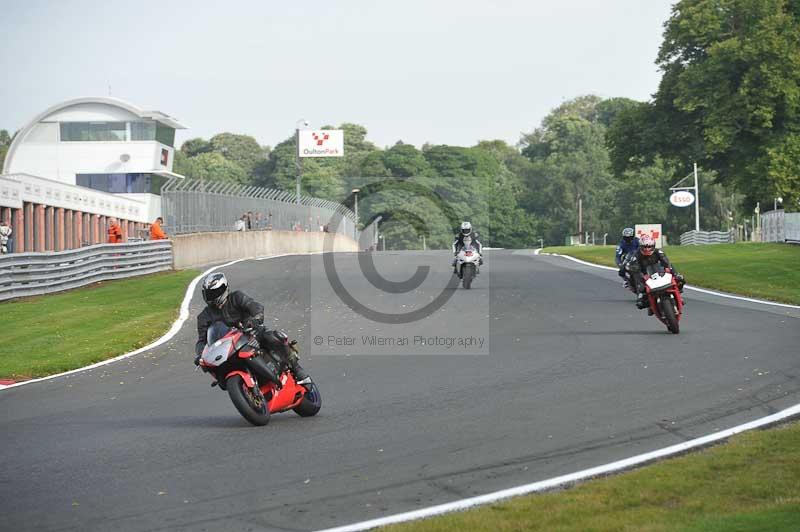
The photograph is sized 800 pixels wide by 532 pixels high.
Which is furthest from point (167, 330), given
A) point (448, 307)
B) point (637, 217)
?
point (637, 217)

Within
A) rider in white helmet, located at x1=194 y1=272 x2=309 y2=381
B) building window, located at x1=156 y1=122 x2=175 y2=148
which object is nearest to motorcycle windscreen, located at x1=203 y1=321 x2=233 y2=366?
rider in white helmet, located at x1=194 y1=272 x2=309 y2=381

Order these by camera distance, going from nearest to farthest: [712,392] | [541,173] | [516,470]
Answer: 1. [516,470]
2. [712,392]
3. [541,173]

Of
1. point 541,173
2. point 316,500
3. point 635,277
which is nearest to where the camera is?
point 316,500

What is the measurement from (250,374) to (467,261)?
1796 cm

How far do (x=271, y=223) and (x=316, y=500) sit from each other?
50.0m

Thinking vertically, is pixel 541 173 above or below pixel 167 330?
above

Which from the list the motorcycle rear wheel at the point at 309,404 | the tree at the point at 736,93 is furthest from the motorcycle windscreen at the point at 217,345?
the tree at the point at 736,93

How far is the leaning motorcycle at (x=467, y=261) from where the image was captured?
1087 inches

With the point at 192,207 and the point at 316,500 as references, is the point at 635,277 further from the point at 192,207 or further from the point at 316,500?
the point at 192,207

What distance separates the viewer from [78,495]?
7383 millimetres

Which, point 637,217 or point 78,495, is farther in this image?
point 637,217

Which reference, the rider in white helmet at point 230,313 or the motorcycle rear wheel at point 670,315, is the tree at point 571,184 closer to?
the motorcycle rear wheel at point 670,315

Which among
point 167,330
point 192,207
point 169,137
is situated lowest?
point 167,330

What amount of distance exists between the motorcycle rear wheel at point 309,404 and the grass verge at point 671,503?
3.87 meters
